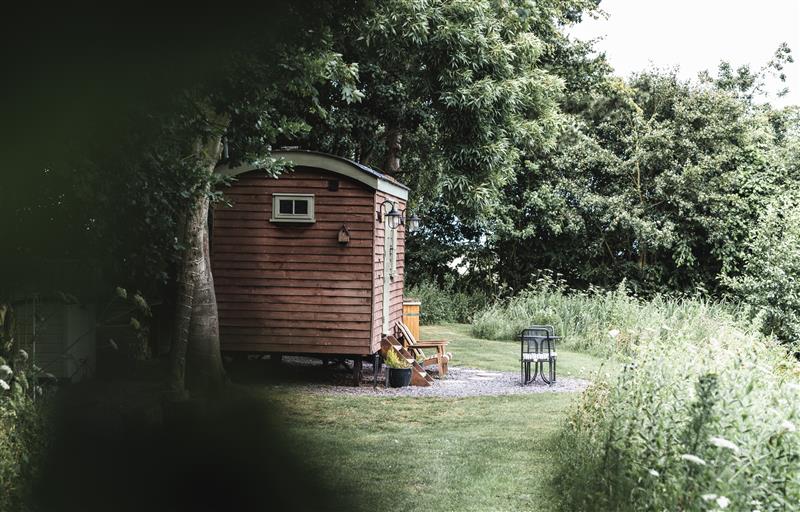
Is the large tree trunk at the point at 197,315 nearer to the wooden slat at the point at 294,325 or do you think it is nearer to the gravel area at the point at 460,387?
the wooden slat at the point at 294,325

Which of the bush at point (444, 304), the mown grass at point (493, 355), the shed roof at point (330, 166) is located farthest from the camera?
the bush at point (444, 304)

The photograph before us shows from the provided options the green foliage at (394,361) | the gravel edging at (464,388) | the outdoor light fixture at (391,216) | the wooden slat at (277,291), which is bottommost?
the gravel edging at (464,388)

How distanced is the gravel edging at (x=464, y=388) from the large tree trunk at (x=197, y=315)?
124 centimetres

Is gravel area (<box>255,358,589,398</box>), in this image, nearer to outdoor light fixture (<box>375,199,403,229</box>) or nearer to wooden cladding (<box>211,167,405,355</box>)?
wooden cladding (<box>211,167,405,355</box>)

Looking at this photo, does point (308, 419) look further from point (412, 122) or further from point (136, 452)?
point (412, 122)

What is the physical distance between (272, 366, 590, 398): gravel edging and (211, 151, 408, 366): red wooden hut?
49cm

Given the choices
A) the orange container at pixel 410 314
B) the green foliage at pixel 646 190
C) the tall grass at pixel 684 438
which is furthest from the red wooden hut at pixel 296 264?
the green foliage at pixel 646 190

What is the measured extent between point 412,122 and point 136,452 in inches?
364

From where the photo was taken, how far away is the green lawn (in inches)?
247

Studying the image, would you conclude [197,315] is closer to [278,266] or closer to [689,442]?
[278,266]

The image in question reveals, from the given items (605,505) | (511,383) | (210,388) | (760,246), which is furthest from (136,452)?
(760,246)

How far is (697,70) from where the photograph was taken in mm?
20906

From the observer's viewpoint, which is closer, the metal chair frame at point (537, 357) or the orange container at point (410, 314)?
the metal chair frame at point (537, 357)

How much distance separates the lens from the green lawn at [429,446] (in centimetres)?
627
